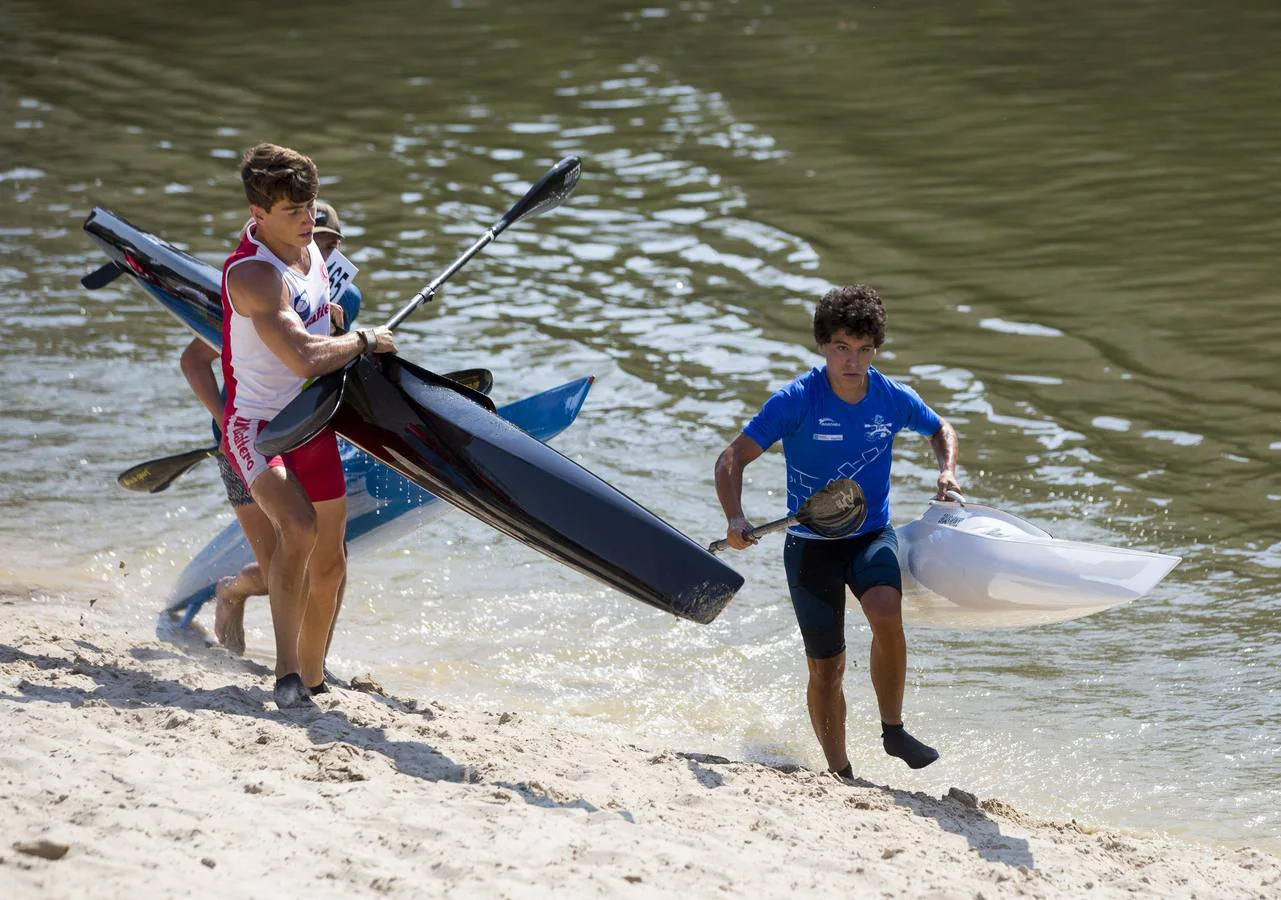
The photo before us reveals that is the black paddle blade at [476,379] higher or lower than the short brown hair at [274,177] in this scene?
lower

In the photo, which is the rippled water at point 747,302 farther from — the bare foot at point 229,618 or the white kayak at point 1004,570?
the white kayak at point 1004,570

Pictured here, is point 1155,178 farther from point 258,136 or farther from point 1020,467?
point 258,136

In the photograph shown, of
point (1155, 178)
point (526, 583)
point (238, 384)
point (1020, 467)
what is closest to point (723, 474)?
point (238, 384)

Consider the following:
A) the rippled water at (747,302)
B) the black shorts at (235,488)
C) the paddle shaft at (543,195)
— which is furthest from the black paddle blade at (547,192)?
the rippled water at (747,302)

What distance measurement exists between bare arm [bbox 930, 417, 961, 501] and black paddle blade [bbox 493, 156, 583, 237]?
2209mm

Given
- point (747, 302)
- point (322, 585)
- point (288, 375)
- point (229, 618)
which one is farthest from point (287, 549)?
point (747, 302)

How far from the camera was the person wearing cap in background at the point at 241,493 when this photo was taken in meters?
5.53

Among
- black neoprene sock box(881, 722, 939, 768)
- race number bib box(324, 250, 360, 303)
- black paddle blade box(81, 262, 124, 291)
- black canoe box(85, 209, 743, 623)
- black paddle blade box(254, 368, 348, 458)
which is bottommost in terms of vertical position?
black neoprene sock box(881, 722, 939, 768)

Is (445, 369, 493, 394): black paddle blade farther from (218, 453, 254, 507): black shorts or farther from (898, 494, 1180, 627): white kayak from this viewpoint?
(898, 494, 1180, 627): white kayak

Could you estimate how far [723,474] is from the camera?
506 centimetres

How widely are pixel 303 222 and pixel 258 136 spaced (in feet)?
38.8

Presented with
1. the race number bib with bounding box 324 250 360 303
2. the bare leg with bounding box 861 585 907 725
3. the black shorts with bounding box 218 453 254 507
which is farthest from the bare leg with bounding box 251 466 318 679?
the bare leg with bounding box 861 585 907 725

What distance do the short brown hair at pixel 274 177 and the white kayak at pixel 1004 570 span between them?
236cm

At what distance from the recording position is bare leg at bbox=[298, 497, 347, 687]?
5176 millimetres
